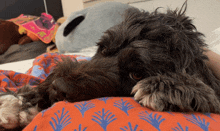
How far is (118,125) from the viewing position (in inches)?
28.9

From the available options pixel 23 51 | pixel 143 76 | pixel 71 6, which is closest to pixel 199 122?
pixel 143 76

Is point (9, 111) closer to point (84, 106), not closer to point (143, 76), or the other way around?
point (84, 106)

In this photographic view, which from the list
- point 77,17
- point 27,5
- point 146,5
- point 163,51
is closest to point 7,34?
point 27,5

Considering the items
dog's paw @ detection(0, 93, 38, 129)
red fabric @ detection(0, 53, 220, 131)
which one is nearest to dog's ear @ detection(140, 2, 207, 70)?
red fabric @ detection(0, 53, 220, 131)

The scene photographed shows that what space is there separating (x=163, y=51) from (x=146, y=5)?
2828 millimetres

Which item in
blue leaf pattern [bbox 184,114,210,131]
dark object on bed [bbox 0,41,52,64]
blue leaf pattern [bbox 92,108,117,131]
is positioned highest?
blue leaf pattern [bbox 92,108,117,131]

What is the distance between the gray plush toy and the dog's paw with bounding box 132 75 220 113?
255cm

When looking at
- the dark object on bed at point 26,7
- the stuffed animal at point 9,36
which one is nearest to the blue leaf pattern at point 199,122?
the stuffed animal at point 9,36

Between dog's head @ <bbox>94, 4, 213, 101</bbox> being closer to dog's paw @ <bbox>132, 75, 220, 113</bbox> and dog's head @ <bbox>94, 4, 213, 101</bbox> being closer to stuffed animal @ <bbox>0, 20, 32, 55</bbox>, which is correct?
dog's paw @ <bbox>132, 75, 220, 113</bbox>

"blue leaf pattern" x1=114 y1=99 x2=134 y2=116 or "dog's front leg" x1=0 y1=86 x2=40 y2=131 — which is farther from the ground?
"blue leaf pattern" x1=114 y1=99 x2=134 y2=116

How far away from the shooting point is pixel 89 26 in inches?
141

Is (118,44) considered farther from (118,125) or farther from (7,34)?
(7,34)

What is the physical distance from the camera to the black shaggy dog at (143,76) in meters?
1.03

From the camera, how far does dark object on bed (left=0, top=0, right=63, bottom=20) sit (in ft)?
23.5
